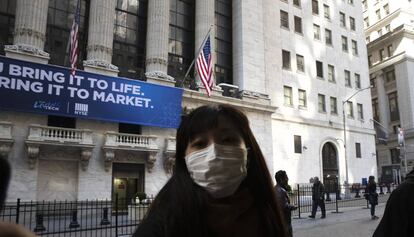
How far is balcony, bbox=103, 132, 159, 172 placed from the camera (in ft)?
80.6

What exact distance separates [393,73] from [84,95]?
54.1 metres

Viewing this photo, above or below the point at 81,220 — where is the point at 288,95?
above

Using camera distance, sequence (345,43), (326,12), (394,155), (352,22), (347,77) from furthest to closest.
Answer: (394,155)
(352,22)
(345,43)
(347,77)
(326,12)

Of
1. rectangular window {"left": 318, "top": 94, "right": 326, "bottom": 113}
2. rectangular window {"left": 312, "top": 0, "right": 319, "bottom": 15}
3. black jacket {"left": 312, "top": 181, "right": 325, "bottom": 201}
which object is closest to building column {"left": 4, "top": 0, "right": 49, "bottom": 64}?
black jacket {"left": 312, "top": 181, "right": 325, "bottom": 201}

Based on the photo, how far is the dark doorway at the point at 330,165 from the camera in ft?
125

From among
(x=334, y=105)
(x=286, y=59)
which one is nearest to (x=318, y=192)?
(x=286, y=59)

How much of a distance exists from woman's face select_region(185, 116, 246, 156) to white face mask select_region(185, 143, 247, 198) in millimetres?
31

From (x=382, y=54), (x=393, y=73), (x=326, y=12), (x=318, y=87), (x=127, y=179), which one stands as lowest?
(x=127, y=179)

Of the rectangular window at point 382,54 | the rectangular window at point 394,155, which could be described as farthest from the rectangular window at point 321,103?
the rectangular window at point 382,54

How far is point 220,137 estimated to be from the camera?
2395mm

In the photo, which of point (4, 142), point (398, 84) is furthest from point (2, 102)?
point (398, 84)

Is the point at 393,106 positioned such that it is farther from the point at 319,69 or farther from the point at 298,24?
the point at 298,24

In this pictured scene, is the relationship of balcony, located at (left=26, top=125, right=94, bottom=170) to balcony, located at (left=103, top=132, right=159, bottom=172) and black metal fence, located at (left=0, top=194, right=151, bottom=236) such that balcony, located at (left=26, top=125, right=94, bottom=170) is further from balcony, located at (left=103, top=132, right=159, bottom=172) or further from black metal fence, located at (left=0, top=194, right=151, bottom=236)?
black metal fence, located at (left=0, top=194, right=151, bottom=236)

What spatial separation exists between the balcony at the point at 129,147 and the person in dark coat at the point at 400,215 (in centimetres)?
2286
